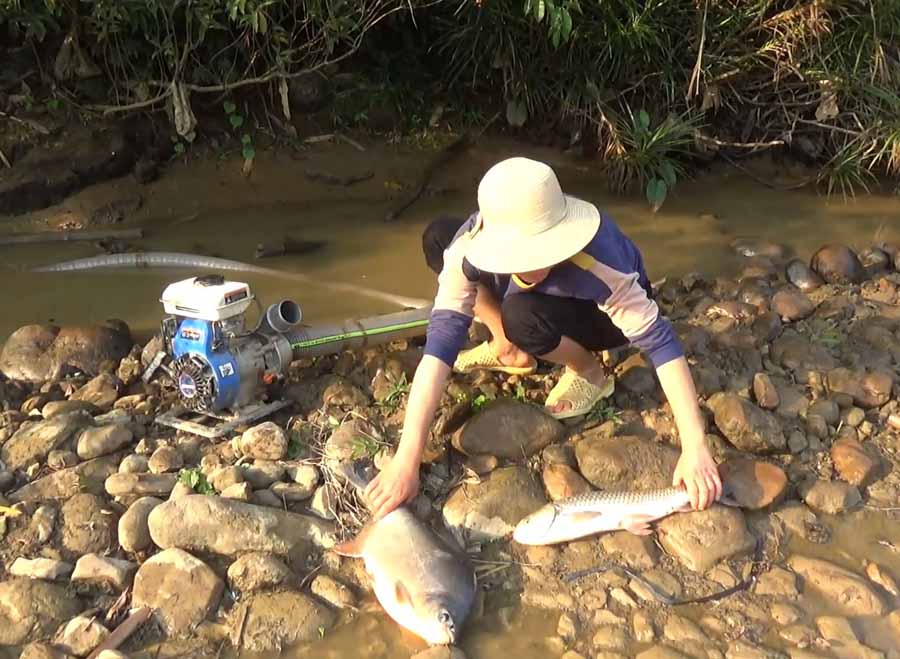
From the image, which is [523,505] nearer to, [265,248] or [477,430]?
[477,430]

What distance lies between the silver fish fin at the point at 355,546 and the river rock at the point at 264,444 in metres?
0.47

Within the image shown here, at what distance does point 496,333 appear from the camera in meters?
3.25

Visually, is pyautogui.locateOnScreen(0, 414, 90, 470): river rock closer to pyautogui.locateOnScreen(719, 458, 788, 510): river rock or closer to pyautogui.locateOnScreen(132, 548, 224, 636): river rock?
pyautogui.locateOnScreen(132, 548, 224, 636): river rock

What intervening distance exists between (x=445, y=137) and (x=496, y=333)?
2993 mm

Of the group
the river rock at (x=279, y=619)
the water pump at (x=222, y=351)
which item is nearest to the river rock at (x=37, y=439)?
the water pump at (x=222, y=351)

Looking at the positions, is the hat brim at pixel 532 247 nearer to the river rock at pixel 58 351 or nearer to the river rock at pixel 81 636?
the river rock at pixel 81 636

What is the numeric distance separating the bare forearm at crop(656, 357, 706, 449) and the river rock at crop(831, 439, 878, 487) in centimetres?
71

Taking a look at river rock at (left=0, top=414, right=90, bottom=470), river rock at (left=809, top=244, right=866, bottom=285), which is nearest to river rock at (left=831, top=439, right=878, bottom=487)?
river rock at (left=809, top=244, right=866, bottom=285)

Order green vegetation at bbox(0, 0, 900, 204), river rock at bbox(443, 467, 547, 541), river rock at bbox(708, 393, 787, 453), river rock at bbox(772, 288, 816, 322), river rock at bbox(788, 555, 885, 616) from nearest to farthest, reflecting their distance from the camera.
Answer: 1. river rock at bbox(788, 555, 885, 616)
2. river rock at bbox(443, 467, 547, 541)
3. river rock at bbox(708, 393, 787, 453)
4. river rock at bbox(772, 288, 816, 322)
5. green vegetation at bbox(0, 0, 900, 204)

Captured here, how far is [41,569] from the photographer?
254cm

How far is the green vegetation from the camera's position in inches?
194

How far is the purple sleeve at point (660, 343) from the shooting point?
2555 mm

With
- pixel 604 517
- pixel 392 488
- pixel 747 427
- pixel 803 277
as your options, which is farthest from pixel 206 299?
pixel 803 277

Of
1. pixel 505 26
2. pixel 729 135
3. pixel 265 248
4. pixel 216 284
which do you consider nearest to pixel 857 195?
pixel 729 135
